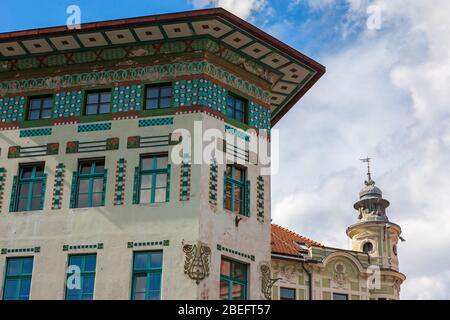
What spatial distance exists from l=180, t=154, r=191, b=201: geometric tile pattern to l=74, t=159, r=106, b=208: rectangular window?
269 cm

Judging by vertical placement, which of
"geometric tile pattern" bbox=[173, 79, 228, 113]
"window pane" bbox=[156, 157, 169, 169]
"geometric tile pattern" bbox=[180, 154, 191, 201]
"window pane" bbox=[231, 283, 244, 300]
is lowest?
"window pane" bbox=[231, 283, 244, 300]

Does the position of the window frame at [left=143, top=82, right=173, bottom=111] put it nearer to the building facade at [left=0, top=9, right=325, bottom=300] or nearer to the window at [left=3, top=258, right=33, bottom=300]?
the building facade at [left=0, top=9, right=325, bottom=300]

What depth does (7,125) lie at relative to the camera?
96.1ft

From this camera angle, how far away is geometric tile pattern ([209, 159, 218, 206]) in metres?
26.9

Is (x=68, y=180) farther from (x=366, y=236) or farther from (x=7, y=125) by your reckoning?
(x=366, y=236)

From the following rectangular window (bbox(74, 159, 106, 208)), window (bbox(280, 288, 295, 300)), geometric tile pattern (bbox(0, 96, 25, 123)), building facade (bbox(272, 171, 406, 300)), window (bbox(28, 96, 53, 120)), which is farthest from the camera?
building facade (bbox(272, 171, 406, 300))

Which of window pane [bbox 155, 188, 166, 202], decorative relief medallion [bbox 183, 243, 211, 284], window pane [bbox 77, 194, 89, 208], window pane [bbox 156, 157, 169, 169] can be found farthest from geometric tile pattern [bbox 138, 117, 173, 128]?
decorative relief medallion [bbox 183, 243, 211, 284]

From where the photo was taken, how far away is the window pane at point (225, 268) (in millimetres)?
26438

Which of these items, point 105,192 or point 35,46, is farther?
point 35,46

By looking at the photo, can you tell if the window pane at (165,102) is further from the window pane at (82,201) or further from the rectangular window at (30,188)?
the rectangular window at (30,188)

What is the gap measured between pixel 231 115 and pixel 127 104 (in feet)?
11.9

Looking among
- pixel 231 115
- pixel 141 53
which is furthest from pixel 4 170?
pixel 231 115

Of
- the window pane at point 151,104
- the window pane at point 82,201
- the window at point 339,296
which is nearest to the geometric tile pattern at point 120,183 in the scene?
the window pane at point 82,201

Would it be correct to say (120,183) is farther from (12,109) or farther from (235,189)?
(12,109)
